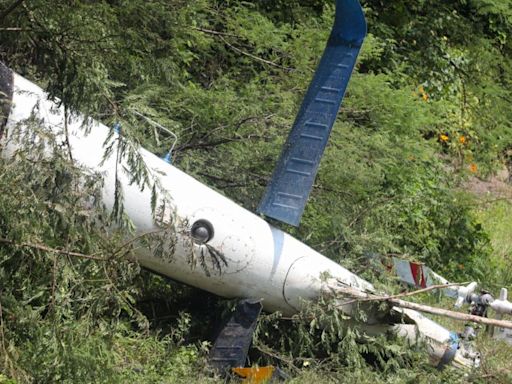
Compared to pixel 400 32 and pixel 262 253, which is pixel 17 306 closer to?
pixel 262 253

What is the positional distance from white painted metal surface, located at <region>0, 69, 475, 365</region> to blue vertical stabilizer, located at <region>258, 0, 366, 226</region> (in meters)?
0.22

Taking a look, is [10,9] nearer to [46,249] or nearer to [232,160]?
[46,249]

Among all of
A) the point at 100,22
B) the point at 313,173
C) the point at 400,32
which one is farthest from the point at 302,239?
the point at 400,32

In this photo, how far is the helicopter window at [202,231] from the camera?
7.39 m

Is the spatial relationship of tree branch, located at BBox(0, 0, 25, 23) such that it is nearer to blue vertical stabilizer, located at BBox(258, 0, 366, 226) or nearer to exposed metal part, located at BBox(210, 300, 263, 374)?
blue vertical stabilizer, located at BBox(258, 0, 366, 226)

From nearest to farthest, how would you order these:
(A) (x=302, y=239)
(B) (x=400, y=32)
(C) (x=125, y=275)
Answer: (C) (x=125, y=275) < (A) (x=302, y=239) < (B) (x=400, y=32)

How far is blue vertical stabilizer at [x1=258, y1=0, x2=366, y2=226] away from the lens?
310 inches

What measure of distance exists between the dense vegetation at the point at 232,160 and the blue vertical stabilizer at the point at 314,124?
2.58 ft

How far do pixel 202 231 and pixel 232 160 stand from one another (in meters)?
1.43

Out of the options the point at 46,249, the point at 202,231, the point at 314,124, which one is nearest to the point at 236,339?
the point at 202,231

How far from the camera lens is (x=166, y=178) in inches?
294

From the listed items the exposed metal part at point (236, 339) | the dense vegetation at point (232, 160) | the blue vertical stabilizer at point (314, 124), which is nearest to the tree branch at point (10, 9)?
the dense vegetation at point (232, 160)

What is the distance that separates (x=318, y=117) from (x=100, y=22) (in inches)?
70.1

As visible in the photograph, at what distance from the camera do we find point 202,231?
24.3 ft
